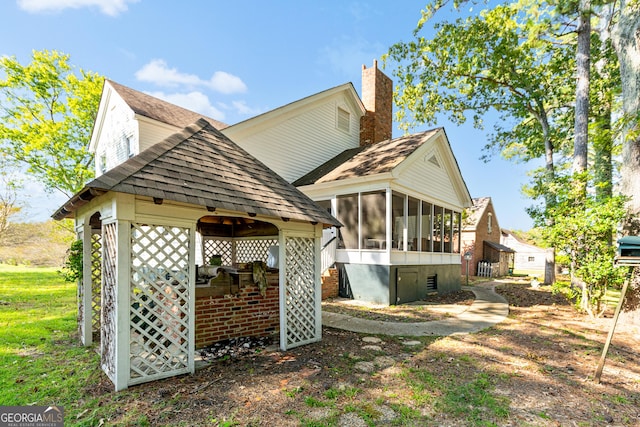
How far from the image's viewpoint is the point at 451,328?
6.80m

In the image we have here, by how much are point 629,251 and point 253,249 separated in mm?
8162

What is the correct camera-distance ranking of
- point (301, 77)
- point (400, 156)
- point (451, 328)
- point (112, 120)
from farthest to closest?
point (301, 77), point (112, 120), point (400, 156), point (451, 328)

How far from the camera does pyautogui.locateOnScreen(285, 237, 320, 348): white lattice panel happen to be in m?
5.37

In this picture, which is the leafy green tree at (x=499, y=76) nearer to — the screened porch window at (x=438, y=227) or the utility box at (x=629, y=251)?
the screened porch window at (x=438, y=227)

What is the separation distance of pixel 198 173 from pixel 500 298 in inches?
446

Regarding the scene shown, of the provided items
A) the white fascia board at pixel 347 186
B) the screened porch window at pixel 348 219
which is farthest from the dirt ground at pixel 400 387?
the white fascia board at pixel 347 186

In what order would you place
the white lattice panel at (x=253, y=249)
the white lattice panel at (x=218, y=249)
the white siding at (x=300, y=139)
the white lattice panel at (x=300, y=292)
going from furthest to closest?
the white siding at (x=300, y=139) < the white lattice panel at (x=218, y=249) < the white lattice panel at (x=253, y=249) < the white lattice panel at (x=300, y=292)

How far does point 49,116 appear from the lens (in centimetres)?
2108

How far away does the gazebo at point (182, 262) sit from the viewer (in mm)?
3709

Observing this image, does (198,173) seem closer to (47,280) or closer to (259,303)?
(259,303)

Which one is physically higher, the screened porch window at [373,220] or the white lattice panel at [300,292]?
the screened porch window at [373,220]

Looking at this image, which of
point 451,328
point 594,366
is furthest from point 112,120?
point 594,366

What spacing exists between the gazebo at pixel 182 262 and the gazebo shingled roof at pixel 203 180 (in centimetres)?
2

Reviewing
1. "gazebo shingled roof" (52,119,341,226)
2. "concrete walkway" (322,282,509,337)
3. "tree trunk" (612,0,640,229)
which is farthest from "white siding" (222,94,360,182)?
"tree trunk" (612,0,640,229)
